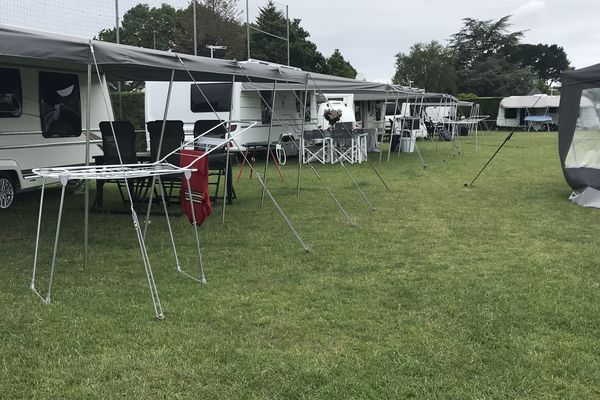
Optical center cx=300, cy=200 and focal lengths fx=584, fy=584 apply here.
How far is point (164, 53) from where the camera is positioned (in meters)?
5.06

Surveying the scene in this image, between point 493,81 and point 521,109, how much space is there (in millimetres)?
17934

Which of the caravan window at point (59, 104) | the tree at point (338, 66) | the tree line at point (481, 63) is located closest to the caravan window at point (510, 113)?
the tree line at point (481, 63)

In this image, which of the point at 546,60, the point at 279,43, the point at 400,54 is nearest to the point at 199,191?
the point at 279,43

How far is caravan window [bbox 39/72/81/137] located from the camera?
8242 millimetres

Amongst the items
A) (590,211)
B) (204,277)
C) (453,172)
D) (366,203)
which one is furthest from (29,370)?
(453,172)

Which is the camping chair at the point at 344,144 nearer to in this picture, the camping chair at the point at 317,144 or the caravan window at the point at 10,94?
the camping chair at the point at 317,144

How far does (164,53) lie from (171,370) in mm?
2980

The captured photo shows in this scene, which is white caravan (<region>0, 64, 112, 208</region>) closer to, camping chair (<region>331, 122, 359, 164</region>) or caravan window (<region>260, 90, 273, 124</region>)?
caravan window (<region>260, 90, 273, 124</region>)

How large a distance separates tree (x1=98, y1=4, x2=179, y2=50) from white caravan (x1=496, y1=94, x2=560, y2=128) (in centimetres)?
2086

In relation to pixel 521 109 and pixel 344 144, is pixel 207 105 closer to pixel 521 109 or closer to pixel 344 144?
pixel 344 144

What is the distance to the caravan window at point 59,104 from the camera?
824 cm

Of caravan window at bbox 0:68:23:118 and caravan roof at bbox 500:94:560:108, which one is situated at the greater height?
caravan roof at bbox 500:94:560:108

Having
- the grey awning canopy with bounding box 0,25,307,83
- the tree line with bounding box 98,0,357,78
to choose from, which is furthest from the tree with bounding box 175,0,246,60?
the grey awning canopy with bounding box 0,25,307,83

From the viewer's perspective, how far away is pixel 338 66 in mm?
46781
